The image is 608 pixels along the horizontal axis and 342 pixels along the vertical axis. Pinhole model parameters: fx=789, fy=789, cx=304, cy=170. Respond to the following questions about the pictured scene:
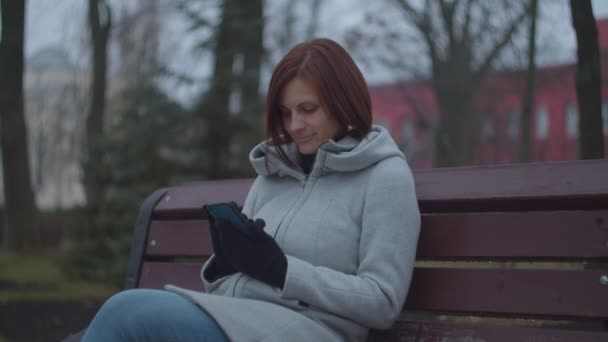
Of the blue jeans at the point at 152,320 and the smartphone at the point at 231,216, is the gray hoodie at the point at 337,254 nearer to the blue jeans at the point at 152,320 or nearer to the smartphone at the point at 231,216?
the blue jeans at the point at 152,320

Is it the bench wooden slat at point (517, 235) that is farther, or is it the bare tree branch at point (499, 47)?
the bare tree branch at point (499, 47)

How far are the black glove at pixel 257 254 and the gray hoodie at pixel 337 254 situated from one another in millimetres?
34

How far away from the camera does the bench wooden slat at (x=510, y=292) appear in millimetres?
2164

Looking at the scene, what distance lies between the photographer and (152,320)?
211 cm

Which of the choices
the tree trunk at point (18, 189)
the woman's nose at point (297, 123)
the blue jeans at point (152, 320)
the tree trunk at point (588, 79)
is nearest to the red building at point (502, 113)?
the tree trunk at point (18, 189)

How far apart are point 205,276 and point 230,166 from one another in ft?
17.7

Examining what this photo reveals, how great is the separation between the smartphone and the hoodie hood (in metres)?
0.35

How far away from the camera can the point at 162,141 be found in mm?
7957

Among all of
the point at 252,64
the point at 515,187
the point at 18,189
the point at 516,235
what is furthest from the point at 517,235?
the point at 18,189

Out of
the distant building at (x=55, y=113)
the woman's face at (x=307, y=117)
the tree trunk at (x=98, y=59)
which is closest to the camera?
the woman's face at (x=307, y=117)

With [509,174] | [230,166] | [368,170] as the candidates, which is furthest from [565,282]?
[230,166]

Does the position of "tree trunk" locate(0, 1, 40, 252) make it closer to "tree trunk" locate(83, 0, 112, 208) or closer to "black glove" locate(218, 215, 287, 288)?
"tree trunk" locate(83, 0, 112, 208)

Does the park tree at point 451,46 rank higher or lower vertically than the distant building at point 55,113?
higher

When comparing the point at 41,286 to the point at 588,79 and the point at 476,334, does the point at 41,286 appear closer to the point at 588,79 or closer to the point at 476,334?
the point at 588,79
